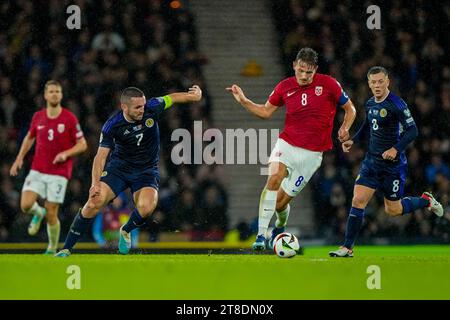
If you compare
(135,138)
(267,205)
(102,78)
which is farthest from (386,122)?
(102,78)

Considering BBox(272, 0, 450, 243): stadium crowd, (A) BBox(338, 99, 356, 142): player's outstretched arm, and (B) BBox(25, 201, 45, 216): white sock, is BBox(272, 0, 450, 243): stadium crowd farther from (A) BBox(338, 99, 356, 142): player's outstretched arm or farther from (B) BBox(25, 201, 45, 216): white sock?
(B) BBox(25, 201, 45, 216): white sock

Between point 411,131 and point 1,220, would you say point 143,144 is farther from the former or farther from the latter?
point 1,220

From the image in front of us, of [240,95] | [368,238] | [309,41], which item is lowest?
[368,238]

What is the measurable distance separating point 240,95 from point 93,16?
21.9 ft

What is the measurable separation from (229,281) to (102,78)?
7129 millimetres

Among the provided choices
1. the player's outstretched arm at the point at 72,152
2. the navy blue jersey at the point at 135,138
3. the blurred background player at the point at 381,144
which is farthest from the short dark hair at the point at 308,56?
the player's outstretched arm at the point at 72,152

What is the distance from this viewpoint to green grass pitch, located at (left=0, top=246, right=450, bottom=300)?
8570 millimetres

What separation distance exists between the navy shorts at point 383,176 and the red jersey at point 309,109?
59cm

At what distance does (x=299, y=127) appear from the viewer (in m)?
9.98

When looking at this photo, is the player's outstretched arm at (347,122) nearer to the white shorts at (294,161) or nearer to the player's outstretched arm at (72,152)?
the white shorts at (294,161)

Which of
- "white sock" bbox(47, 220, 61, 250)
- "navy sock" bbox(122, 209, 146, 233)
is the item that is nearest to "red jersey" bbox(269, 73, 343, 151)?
"navy sock" bbox(122, 209, 146, 233)

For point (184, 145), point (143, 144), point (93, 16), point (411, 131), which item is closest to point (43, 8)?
point (93, 16)

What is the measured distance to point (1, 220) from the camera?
13938mm

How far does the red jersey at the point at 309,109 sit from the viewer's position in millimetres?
9961
